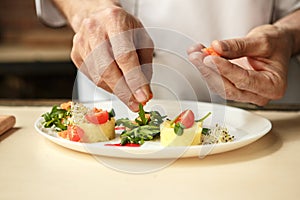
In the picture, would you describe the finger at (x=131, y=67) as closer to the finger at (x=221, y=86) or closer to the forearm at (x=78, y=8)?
the finger at (x=221, y=86)

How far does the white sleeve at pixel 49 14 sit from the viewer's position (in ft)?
4.77

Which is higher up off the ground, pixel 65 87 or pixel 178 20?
pixel 178 20

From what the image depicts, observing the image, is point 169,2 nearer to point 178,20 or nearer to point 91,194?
point 178,20

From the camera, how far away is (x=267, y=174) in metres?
0.87

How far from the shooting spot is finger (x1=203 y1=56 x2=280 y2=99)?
1013 mm

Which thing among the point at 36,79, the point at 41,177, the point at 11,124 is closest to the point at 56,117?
the point at 11,124

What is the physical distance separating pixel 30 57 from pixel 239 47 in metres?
1.60

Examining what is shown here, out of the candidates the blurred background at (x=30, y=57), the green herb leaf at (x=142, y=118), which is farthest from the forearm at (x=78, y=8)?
the blurred background at (x=30, y=57)

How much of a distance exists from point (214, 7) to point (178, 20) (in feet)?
0.31

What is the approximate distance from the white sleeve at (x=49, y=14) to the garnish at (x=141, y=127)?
0.51 metres

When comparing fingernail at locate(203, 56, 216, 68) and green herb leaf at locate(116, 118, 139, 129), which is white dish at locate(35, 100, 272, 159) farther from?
fingernail at locate(203, 56, 216, 68)

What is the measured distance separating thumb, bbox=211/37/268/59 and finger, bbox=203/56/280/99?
36mm

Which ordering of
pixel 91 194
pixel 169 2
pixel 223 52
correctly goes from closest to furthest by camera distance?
pixel 91 194
pixel 223 52
pixel 169 2

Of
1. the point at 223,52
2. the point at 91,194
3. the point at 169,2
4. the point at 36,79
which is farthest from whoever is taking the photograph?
the point at 36,79
